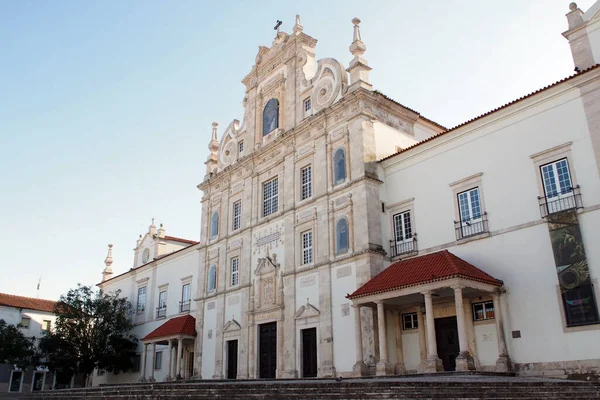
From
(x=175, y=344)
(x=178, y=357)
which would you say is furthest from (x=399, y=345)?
(x=175, y=344)

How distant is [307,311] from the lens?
2298 centimetres

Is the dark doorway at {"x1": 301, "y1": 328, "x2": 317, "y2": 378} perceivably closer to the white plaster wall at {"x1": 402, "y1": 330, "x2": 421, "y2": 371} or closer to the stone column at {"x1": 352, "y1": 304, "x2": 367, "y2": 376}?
the stone column at {"x1": 352, "y1": 304, "x2": 367, "y2": 376}

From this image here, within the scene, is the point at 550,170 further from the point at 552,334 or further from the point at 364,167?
the point at 364,167

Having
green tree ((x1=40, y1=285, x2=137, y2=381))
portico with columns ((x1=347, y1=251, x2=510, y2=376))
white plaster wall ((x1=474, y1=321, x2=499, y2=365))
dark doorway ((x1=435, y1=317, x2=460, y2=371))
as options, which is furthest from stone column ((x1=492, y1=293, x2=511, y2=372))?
green tree ((x1=40, y1=285, x2=137, y2=381))

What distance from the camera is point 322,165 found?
24.3 metres

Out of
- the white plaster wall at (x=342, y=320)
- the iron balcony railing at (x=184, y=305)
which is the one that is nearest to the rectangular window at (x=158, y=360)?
the iron balcony railing at (x=184, y=305)

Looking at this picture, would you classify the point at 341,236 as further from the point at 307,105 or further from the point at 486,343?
the point at 307,105

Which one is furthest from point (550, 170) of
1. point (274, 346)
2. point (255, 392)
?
point (274, 346)

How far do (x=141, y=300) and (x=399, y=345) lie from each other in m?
23.5

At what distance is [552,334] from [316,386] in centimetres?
843

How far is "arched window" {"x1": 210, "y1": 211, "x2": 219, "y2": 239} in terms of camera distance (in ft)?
102

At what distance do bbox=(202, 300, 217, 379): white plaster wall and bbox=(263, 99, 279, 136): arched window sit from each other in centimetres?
980

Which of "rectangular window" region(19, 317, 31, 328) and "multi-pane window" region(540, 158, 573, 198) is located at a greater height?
"multi-pane window" region(540, 158, 573, 198)

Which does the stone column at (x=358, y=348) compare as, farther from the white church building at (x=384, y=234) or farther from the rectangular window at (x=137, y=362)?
the rectangular window at (x=137, y=362)
